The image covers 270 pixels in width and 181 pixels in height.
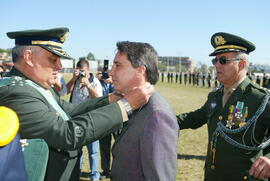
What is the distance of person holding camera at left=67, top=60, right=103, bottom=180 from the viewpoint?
586 centimetres

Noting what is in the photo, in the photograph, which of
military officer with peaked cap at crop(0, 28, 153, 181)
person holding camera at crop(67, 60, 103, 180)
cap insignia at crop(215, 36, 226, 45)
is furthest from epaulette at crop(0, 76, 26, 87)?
person holding camera at crop(67, 60, 103, 180)

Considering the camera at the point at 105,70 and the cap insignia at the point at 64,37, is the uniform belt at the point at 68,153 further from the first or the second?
the camera at the point at 105,70

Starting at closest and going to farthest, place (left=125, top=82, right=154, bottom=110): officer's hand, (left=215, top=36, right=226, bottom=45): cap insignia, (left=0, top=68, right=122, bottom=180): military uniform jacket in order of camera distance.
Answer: (left=0, top=68, right=122, bottom=180): military uniform jacket < (left=125, top=82, right=154, bottom=110): officer's hand < (left=215, top=36, right=226, bottom=45): cap insignia

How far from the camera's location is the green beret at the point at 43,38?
2.52 meters

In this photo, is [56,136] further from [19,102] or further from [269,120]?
[269,120]

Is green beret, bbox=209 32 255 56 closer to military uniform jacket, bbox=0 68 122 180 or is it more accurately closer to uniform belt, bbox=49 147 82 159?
military uniform jacket, bbox=0 68 122 180

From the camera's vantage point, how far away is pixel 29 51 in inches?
97.8

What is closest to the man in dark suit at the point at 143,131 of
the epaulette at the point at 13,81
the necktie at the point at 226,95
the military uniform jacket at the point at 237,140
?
the epaulette at the point at 13,81

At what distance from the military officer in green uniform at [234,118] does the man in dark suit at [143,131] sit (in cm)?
108

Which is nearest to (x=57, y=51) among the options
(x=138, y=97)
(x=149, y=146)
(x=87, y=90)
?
(x=138, y=97)

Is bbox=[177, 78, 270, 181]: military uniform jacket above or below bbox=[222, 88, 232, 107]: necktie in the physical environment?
below

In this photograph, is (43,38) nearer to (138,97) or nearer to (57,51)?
(57,51)

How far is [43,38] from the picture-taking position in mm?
2555

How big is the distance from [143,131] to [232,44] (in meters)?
2.11
